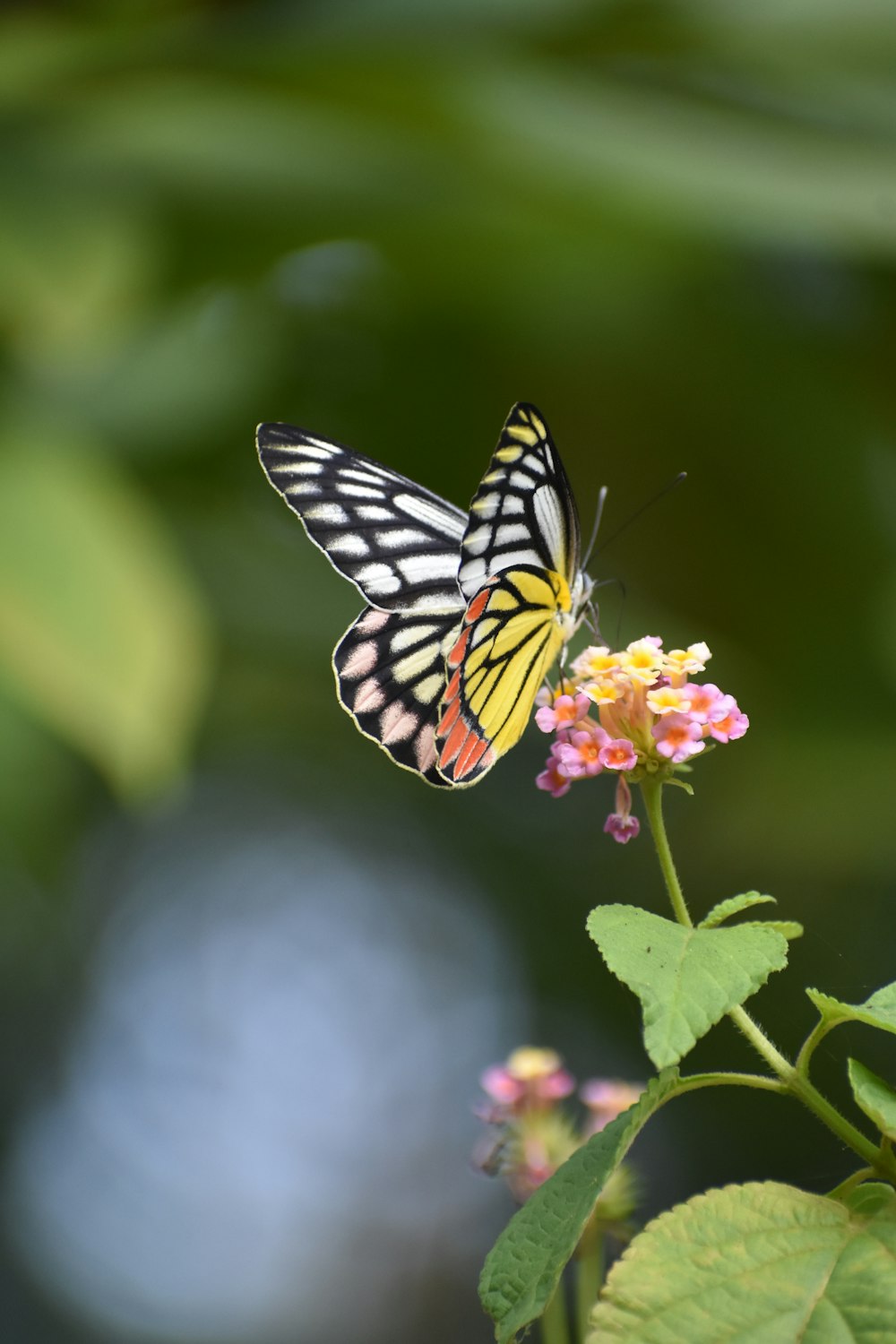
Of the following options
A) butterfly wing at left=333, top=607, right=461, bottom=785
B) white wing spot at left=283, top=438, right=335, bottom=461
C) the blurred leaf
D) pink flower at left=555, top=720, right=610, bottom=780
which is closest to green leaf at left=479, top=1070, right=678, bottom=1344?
pink flower at left=555, top=720, right=610, bottom=780

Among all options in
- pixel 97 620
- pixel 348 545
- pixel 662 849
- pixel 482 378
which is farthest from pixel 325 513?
pixel 482 378

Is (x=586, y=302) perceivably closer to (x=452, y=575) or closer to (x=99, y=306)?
(x=99, y=306)

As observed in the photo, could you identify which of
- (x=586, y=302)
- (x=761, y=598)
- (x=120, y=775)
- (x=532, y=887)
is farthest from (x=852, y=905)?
(x=120, y=775)

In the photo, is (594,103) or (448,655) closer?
(448,655)

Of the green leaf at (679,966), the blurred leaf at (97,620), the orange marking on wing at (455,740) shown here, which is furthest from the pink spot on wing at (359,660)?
the blurred leaf at (97,620)

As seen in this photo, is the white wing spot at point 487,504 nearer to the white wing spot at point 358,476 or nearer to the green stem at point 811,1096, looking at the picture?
the white wing spot at point 358,476

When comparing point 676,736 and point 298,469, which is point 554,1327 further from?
point 298,469
